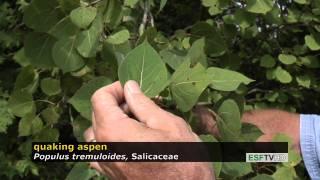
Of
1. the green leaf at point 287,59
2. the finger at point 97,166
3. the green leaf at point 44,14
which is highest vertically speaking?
the green leaf at point 44,14

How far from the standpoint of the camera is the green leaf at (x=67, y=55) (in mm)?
989

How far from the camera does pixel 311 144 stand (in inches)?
55.2

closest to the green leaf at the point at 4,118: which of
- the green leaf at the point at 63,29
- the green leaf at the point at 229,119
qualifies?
the green leaf at the point at 63,29

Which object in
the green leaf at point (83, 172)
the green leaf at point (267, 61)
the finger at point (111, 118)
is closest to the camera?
the finger at point (111, 118)

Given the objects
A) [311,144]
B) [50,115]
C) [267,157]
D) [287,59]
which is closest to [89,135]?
[50,115]

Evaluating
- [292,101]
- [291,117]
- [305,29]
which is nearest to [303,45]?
[305,29]

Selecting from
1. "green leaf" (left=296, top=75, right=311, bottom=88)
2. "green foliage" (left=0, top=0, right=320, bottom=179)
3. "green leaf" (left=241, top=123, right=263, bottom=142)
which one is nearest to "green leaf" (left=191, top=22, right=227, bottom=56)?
"green foliage" (left=0, top=0, right=320, bottom=179)

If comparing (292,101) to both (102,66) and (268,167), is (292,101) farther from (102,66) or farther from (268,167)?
(102,66)

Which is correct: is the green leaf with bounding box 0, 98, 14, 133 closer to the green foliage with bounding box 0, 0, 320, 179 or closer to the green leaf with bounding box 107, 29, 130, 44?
the green foliage with bounding box 0, 0, 320, 179

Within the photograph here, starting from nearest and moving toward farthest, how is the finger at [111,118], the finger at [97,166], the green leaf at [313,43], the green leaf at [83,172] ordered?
the finger at [111,118] → the finger at [97,166] → the green leaf at [83,172] → the green leaf at [313,43]

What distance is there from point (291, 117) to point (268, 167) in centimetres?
21

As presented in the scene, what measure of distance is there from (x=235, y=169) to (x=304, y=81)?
1045 mm

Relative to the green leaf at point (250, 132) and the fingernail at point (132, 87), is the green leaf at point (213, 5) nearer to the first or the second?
the green leaf at point (250, 132)

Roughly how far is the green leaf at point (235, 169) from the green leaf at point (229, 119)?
72 mm
